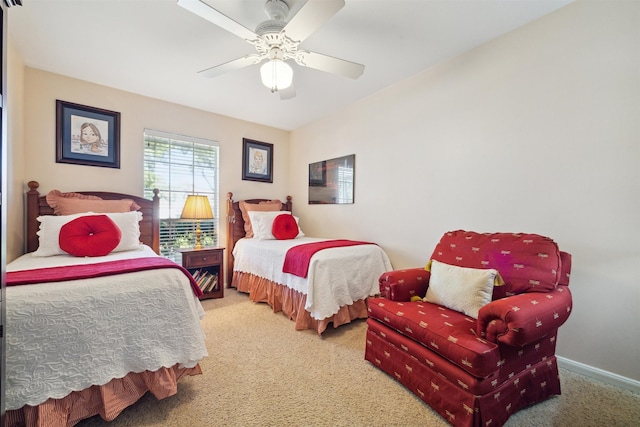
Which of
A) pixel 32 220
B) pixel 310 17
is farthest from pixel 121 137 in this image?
pixel 310 17

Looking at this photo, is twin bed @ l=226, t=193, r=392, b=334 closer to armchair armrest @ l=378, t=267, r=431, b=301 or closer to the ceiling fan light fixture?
armchair armrest @ l=378, t=267, r=431, b=301

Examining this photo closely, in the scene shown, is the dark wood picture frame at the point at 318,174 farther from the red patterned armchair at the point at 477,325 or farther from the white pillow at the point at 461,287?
the white pillow at the point at 461,287

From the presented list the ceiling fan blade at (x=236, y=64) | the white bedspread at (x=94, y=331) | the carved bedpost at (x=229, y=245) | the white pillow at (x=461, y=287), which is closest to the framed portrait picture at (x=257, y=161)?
the carved bedpost at (x=229, y=245)

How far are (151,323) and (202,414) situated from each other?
0.58m

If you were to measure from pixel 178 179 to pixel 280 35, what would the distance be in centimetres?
252

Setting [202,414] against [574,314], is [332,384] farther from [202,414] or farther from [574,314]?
[574,314]

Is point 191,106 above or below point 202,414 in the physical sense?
above

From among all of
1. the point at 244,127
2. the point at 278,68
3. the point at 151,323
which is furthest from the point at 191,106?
the point at 151,323

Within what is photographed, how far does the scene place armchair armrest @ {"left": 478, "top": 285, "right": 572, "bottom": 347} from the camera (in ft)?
4.08

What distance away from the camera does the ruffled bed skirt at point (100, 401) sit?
122 cm

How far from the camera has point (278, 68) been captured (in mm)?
1826

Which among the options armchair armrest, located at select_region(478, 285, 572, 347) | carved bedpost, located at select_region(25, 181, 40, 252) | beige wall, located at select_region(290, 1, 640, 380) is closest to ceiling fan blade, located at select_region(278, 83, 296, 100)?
beige wall, located at select_region(290, 1, 640, 380)

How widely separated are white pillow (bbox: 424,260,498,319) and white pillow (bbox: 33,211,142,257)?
8.67 ft

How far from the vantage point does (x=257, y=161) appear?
4180 mm
